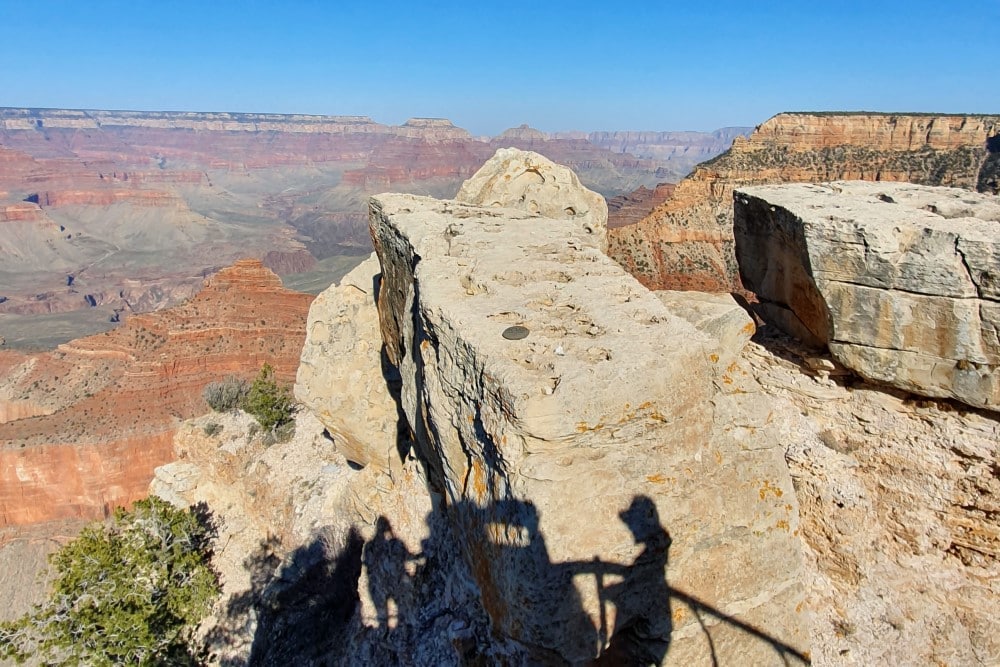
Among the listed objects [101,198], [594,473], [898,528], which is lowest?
[101,198]

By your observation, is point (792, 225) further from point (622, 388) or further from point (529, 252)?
point (622, 388)

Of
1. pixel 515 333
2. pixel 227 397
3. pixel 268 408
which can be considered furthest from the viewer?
pixel 227 397

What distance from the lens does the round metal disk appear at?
5492 mm

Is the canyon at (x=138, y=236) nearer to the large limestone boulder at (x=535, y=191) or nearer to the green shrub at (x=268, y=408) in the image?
the green shrub at (x=268, y=408)

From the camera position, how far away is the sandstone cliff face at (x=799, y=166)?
3469 centimetres

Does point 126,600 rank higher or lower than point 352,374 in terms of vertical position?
lower

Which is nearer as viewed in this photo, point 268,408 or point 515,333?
point 515,333

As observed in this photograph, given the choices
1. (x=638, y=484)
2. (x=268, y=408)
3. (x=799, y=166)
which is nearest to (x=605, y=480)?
(x=638, y=484)

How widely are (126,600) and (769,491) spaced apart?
41.7 ft

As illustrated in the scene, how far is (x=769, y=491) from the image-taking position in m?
5.64

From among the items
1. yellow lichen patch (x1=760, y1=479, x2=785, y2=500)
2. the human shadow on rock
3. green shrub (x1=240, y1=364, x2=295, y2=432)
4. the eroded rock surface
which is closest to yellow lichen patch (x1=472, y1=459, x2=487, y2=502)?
the human shadow on rock

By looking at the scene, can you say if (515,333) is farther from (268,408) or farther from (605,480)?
(268,408)

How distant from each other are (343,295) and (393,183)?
588 feet

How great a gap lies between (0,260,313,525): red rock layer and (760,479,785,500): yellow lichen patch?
1112 inches
